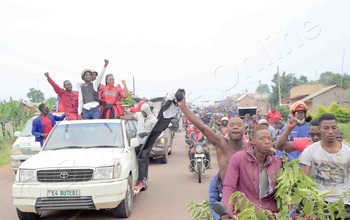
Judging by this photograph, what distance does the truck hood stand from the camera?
21.9ft

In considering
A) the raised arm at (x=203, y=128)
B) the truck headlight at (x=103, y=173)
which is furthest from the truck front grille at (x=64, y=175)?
the raised arm at (x=203, y=128)

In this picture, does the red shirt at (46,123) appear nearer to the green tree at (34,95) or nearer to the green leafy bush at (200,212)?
the green leafy bush at (200,212)

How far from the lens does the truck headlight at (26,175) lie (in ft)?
21.7

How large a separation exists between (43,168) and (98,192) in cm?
96

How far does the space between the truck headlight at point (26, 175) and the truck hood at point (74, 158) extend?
2.8 inches

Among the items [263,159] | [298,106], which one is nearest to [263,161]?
[263,159]

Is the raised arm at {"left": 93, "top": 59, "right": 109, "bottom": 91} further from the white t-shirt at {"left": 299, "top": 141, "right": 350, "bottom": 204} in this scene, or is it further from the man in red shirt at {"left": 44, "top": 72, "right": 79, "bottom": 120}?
the white t-shirt at {"left": 299, "top": 141, "right": 350, "bottom": 204}

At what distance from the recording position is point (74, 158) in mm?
6855

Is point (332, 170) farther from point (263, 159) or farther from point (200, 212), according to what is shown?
point (200, 212)

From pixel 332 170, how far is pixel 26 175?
4.66 m

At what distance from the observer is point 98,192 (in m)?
6.50

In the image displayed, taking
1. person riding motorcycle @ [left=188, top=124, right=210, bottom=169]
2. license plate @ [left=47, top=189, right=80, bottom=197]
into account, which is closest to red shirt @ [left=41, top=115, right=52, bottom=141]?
person riding motorcycle @ [left=188, top=124, right=210, bottom=169]

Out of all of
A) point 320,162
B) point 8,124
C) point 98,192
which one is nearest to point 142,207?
point 98,192

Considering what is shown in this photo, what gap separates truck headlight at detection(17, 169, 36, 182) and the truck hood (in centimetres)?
7
